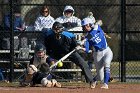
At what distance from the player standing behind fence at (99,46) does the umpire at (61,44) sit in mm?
678

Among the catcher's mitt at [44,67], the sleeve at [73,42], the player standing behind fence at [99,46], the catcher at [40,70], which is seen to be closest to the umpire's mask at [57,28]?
the sleeve at [73,42]

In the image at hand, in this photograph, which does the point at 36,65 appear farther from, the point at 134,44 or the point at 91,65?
→ the point at 134,44

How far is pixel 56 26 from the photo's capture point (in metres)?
14.9

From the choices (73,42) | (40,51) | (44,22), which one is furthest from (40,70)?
(44,22)

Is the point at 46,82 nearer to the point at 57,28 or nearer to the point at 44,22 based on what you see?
the point at 57,28

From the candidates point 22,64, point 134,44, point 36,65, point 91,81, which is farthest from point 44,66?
point 134,44

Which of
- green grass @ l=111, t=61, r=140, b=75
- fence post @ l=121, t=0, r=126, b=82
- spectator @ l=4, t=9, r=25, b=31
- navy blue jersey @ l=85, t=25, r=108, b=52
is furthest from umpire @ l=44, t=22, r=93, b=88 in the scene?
green grass @ l=111, t=61, r=140, b=75

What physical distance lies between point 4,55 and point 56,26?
256cm

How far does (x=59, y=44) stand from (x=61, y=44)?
54 mm

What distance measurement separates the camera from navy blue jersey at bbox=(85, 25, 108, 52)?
14.2m

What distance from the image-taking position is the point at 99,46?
14.3 m

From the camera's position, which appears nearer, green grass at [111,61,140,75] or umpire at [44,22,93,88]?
umpire at [44,22,93,88]

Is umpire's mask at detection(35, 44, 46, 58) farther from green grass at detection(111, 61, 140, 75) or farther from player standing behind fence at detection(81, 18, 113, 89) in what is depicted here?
green grass at detection(111, 61, 140, 75)

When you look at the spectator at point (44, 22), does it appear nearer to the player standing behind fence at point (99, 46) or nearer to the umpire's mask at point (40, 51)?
the umpire's mask at point (40, 51)
